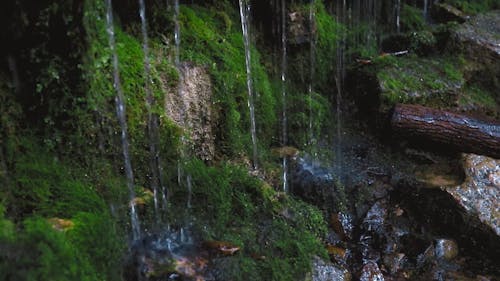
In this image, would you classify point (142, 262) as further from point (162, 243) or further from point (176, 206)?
point (176, 206)

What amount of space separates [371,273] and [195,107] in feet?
7.32

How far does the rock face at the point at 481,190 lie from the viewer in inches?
187

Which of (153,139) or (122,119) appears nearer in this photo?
(122,119)

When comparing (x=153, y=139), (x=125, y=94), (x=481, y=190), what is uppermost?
(x=125, y=94)

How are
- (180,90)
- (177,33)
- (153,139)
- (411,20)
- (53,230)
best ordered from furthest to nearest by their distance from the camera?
(411,20) → (177,33) → (180,90) → (153,139) → (53,230)

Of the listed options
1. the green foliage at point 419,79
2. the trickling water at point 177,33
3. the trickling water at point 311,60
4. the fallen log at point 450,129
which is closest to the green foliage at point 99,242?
the trickling water at point 177,33

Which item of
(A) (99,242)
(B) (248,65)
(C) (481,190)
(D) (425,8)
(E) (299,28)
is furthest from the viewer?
(D) (425,8)

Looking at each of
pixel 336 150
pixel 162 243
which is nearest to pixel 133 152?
pixel 162 243

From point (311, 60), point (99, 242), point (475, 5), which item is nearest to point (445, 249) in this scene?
point (311, 60)

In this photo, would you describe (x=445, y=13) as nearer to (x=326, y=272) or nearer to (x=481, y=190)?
(x=481, y=190)

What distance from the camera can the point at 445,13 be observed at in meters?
8.66

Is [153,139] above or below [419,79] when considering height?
above

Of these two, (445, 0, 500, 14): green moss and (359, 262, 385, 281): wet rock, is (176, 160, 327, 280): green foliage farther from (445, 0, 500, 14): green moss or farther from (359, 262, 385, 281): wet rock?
(445, 0, 500, 14): green moss

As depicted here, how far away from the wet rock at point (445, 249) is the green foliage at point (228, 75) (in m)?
2.09
